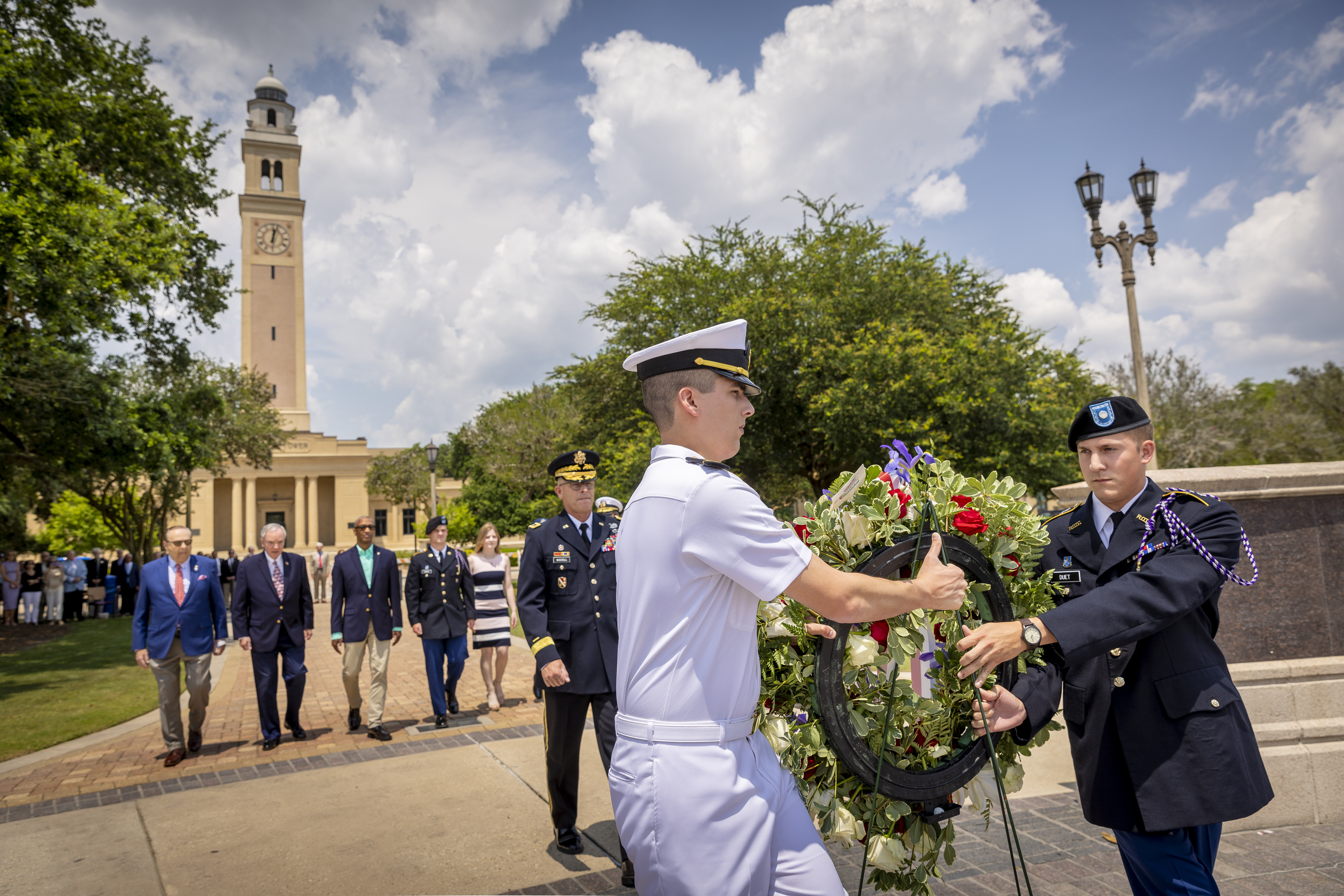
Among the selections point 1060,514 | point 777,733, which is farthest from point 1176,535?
point 777,733

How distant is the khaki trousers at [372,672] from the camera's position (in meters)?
8.34

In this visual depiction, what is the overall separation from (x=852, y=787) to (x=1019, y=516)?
43.9 inches

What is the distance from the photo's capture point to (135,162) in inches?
665

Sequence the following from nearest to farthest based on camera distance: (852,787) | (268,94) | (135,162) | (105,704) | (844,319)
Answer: (852,787) → (105,704) → (135,162) → (844,319) → (268,94)

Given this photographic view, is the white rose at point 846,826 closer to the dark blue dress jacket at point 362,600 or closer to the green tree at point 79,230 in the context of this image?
the dark blue dress jacket at point 362,600

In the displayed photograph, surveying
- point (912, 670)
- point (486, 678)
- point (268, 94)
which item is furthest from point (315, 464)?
point (912, 670)

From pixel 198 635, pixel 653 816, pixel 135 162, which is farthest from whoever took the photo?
pixel 135 162

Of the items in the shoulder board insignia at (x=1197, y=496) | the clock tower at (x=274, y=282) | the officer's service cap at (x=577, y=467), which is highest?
the clock tower at (x=274, y=282)

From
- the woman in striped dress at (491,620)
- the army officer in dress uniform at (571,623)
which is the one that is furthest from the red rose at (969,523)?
the woman in striped dress at (491,620)

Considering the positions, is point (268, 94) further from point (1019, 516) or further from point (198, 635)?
point (1019, 516)

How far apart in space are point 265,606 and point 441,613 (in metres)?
1.80

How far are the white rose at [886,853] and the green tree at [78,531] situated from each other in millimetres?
56468

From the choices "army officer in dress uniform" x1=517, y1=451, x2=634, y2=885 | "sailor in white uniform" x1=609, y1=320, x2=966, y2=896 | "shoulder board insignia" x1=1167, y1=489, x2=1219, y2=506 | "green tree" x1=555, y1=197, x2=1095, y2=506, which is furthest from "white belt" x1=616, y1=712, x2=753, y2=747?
"green tree" x1=555, y1=197, x2=1095, y2=506

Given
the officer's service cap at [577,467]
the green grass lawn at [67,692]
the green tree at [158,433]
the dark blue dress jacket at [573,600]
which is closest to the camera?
the dark blue dress jacket at [573,600]
